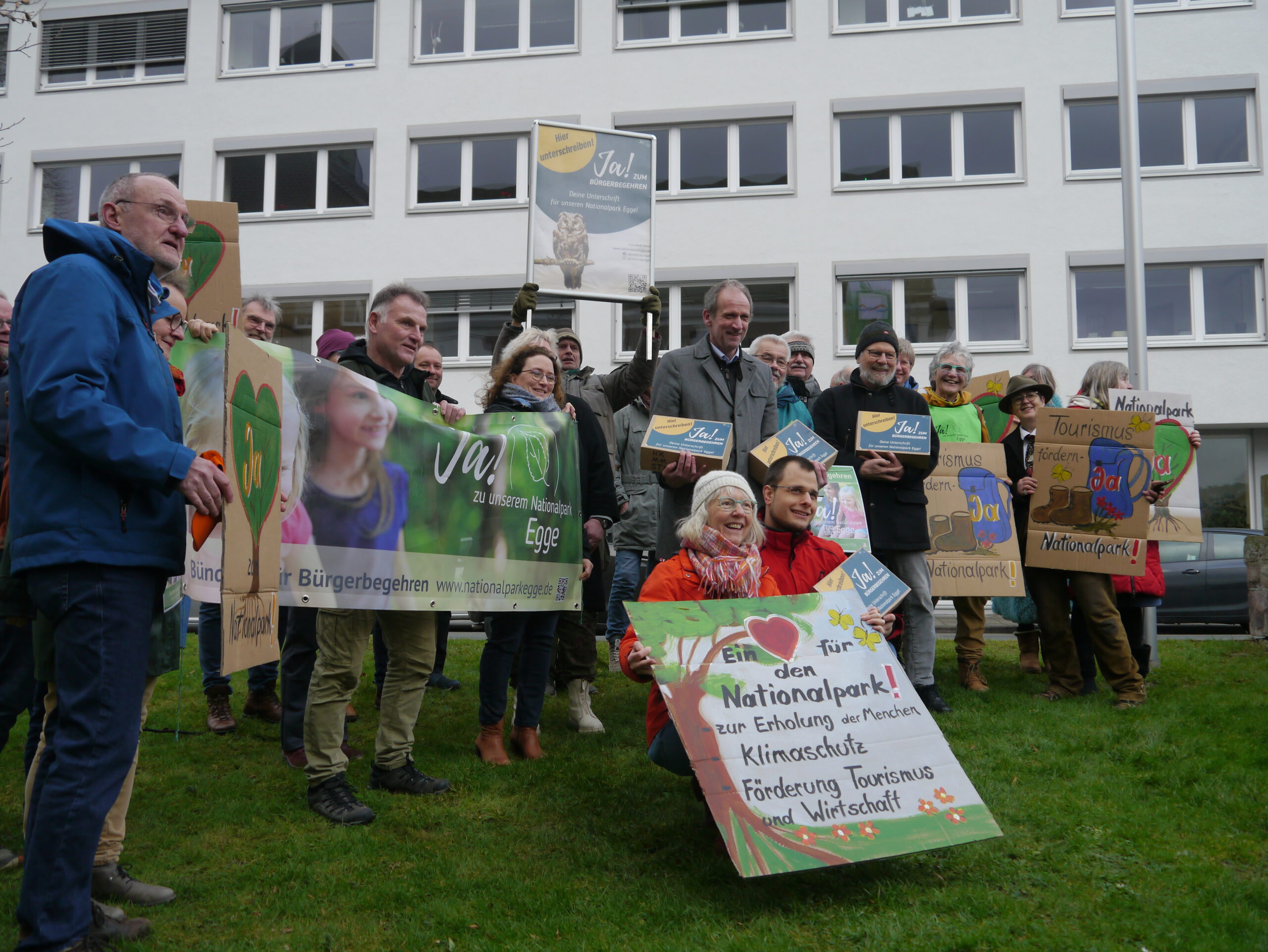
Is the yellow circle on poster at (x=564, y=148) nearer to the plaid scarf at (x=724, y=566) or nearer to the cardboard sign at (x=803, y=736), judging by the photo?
the plaid scarf at (x=724, y=566)

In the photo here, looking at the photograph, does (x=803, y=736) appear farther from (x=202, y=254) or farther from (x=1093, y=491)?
(x=1093, y=491)

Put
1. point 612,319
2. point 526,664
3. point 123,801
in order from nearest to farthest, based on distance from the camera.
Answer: point 123,801, point 526,664, point 612,319

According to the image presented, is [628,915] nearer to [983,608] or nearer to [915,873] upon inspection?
[915,873]

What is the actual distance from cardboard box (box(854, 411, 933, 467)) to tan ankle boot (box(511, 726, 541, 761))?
101 inches

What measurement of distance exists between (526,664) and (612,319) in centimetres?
1565

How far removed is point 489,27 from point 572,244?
1754cm

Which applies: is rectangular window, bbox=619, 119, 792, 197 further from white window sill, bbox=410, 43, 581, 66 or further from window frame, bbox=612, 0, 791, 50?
white window sill, bbox=410, 43, 581, 66

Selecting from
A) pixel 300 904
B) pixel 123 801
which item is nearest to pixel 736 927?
pixel 300 904

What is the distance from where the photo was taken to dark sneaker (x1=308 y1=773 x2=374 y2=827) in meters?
4.34

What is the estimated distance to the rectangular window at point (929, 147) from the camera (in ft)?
66.0

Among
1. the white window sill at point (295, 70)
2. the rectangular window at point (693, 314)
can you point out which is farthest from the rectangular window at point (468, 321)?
the white window sill at point (295, 70)

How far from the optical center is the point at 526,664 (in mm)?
5441

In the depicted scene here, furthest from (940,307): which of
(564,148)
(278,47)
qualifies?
(278,47)

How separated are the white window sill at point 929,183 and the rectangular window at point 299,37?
413 inches
